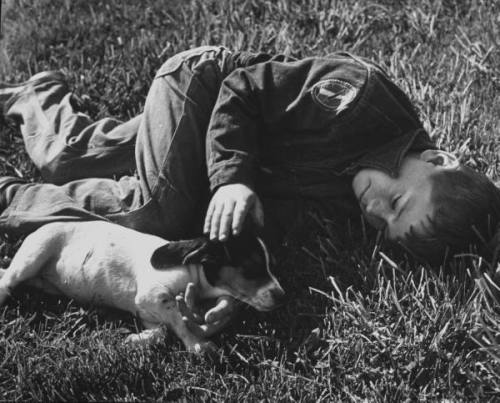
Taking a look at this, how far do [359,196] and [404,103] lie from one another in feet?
1.46

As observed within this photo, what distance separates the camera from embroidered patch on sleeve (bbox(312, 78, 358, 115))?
3.23 meters

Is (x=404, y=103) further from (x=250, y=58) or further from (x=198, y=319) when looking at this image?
(x=198, y=319)

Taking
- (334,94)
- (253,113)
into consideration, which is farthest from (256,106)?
(334,94)

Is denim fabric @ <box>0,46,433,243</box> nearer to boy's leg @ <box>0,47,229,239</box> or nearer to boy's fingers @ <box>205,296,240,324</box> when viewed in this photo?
boy's leg @ <box>0,47,229,239</box>

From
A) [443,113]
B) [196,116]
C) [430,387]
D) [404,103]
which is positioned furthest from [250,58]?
[430,387]

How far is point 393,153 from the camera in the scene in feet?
10.6

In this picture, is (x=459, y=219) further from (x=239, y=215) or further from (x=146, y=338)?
(x=146, y=338)

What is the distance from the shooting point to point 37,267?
3209 mm

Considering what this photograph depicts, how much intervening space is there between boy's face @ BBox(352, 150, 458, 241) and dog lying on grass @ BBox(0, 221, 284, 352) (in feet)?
1.67

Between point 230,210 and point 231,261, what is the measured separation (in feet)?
0.65

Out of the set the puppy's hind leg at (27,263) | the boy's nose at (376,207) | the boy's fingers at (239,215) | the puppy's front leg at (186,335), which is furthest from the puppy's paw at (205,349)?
the boy's nose at (376,207)

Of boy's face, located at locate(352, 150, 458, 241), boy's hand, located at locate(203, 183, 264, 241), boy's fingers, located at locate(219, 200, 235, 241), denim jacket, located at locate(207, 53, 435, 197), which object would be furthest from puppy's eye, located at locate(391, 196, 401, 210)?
boy's fingers, located at locate(219, 200, 235, 241)

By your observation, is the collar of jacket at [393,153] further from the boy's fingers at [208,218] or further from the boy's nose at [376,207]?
the boy's fingers at [208,218]

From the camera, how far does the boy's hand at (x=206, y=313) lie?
2.95 m
